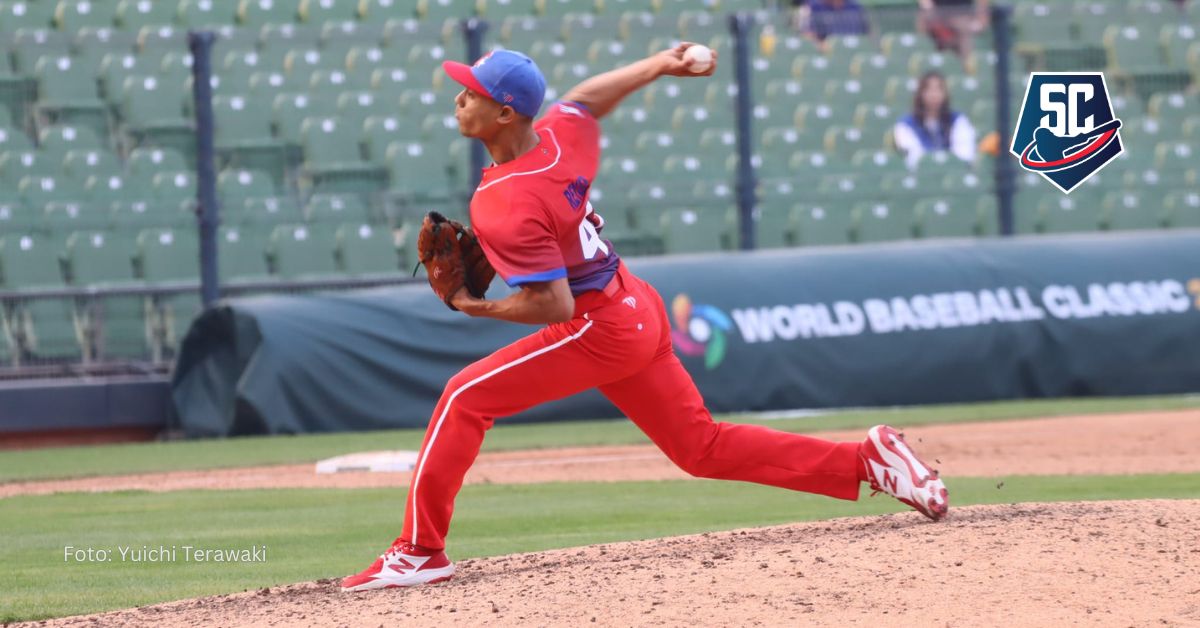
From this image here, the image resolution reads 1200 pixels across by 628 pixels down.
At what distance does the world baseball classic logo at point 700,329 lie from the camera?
12594mm

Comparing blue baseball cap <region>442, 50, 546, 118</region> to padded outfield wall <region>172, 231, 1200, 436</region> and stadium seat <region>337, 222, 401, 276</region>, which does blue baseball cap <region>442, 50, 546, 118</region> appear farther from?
stadium seat <region>337, 222, 401, 276</region>

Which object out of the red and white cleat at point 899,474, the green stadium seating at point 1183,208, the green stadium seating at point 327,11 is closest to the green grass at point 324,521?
the red and white cleat at point 899,474

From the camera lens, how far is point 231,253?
41.5 ft

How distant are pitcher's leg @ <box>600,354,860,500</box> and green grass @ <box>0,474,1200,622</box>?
4.25ft

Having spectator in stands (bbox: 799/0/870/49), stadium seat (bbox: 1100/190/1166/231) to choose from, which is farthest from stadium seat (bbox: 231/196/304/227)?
stadium seat (bbox: 1100/190/1166/231)

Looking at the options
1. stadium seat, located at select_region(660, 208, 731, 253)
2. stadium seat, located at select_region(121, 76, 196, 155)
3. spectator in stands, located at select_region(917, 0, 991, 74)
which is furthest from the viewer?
spectator in stands, located at select_region(917, 0, 991, 74)

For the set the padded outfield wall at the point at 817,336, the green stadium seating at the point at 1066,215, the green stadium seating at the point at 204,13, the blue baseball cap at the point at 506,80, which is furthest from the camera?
the green stadium seating at the point at 204,13

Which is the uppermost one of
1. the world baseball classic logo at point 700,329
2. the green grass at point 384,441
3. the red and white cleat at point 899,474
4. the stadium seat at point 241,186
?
the stadium seat at point 241,186

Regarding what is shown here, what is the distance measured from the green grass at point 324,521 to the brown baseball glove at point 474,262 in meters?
1.41

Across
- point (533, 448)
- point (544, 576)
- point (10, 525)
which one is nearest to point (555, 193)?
point (544, 576)

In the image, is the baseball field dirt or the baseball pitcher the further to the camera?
the baseball pitcher

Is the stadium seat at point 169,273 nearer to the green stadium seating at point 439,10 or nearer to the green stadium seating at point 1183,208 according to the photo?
the green stadium seating at point 439,10

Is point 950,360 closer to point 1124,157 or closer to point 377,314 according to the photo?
point 1124,157

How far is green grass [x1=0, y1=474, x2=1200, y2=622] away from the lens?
621cm
